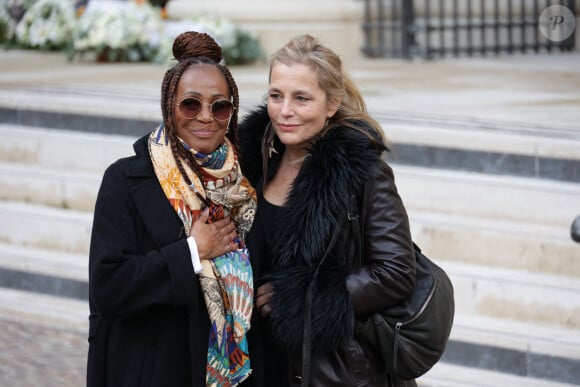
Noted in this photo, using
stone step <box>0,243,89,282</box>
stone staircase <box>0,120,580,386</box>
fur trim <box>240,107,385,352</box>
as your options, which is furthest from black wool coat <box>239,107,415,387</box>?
stone step <box>0,243,89,282</box>

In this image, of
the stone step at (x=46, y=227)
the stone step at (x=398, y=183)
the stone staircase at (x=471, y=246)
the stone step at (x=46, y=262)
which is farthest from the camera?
the stone step at (x=46, y=227)

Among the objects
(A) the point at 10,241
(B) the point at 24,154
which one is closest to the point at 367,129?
(A) the point at 10,241

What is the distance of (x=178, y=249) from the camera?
326 cm

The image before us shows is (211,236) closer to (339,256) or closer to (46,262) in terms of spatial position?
(339,256)

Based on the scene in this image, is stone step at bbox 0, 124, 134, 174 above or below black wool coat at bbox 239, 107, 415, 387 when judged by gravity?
below

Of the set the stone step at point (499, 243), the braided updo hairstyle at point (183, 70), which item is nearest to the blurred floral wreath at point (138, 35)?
the stone step at point (499, 243)

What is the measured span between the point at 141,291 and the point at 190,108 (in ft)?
1.92

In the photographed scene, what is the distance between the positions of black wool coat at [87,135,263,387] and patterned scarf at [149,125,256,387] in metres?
0.04

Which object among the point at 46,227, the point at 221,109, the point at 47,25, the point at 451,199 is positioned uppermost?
the point at 221,109

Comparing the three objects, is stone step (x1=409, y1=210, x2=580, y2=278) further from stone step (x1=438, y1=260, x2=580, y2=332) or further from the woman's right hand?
the woman's right hand

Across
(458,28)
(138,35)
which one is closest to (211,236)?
(138,35)

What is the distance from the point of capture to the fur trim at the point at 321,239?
131 inches

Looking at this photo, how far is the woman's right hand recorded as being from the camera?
10.8ft

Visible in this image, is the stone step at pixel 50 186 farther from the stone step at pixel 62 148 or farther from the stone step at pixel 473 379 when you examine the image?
the stone step at pixel 473 379
